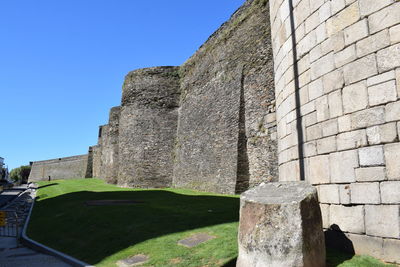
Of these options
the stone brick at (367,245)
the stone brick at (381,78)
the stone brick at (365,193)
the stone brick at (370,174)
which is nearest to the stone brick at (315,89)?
the stone brick at (381,78)

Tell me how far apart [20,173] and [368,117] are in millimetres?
98663

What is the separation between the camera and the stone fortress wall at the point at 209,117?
1346 centimetres

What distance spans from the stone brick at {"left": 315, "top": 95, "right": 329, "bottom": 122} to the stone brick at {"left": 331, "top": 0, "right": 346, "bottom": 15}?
1.28 metres

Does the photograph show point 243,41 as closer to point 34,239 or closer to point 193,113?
point 193,113

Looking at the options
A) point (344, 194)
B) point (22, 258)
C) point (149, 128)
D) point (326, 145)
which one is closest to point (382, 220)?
point (344, 194)

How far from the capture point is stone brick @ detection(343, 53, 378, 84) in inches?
174

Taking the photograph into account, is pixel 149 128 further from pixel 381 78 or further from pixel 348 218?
pixel 381 78

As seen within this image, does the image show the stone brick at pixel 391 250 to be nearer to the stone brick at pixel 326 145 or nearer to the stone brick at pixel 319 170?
the stone brick at pixel 319 170

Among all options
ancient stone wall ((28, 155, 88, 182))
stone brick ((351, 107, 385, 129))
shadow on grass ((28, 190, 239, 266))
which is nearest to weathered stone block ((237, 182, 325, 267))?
stone brick ((351, 107, 385, 129))

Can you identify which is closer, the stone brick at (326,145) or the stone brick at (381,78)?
the stone brick at (381,78)

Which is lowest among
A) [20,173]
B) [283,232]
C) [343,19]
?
[283,232]

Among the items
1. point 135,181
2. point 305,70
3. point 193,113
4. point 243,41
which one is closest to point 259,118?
point 243,41

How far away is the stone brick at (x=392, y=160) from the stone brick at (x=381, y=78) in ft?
2.72

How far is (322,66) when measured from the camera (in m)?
5.18
